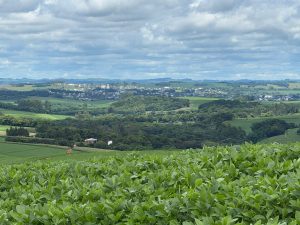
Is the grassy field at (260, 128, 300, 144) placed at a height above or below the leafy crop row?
below

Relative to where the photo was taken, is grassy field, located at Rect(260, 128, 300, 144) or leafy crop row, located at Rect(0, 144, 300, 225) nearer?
leafy crop row, located at Rect(0, 144, 300, 225)

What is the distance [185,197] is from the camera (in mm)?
9586

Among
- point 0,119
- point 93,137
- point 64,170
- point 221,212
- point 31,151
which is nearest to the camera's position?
point 221,212

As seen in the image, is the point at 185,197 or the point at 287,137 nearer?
the point at 185,197

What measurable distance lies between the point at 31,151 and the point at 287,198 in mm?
105322

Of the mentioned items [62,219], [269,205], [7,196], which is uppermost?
[269,205]

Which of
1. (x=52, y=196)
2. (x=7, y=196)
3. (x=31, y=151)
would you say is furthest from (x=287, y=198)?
(x=31, y=151)

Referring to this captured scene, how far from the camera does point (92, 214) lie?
9.84 m

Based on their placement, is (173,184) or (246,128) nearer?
(173,184)

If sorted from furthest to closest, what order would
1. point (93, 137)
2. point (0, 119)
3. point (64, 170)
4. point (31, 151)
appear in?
point (0, 119) < point (93, 137) < point (31, 151) < point (64, 170)

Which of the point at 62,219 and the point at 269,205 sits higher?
the point at 269,205

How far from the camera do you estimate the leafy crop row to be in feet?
28.9

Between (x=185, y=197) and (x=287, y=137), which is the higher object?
(x=185, y=197)

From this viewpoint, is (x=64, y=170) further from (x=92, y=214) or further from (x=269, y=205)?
(x=269, y=205)
